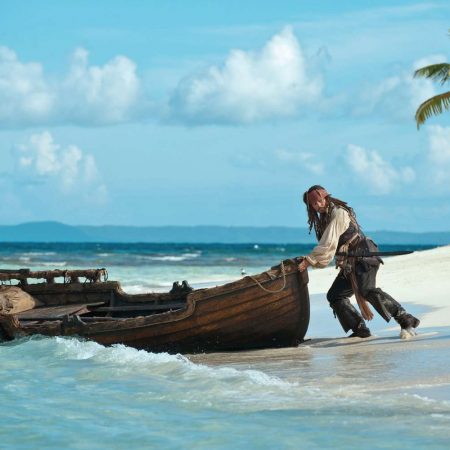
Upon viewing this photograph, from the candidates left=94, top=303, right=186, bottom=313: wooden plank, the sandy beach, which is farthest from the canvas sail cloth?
the sandy beach

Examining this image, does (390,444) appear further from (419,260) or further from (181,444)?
(419,260)

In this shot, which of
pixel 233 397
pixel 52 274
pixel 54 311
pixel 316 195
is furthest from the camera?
pixel 52 274

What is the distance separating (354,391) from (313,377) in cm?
83

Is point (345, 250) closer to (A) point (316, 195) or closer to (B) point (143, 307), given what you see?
(A) point (316, 195)

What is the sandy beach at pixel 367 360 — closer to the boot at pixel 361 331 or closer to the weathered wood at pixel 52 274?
the boot at pixel 361 331

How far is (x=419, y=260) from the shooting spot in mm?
27500

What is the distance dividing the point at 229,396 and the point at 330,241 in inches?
111

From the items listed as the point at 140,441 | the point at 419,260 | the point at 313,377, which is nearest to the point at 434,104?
the point at 419,260

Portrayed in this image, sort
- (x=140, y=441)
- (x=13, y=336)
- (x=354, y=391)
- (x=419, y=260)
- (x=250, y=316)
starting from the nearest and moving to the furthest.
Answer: (x=140, y=441), (x=354, y=391), (x=250, y=316), (x=13, y=336), (x=419, y=260)

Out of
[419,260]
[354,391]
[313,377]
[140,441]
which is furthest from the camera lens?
[419,260]

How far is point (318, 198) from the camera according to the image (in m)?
11.2

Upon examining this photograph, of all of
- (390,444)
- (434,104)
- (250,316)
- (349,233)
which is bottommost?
(390,444)

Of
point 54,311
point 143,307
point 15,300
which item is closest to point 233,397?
point 143,307

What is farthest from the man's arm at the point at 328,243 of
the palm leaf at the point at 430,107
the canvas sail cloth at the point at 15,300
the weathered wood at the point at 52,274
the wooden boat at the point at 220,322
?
the palm leaf at the point at 430,107
